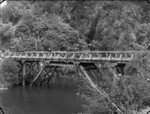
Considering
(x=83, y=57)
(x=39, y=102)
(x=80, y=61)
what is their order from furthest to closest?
(x=83, y=57), (x=80, y=61), (x=39, y=102)

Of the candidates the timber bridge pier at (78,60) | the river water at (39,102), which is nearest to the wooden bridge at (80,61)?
the timber bridge pier at (78,60)

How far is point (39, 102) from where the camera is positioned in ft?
61.6

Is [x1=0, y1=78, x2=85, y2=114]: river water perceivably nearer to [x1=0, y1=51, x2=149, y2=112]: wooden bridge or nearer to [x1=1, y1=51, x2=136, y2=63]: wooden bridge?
[x1=0, y1=51, x2=149, y2=112]: wooden bridge

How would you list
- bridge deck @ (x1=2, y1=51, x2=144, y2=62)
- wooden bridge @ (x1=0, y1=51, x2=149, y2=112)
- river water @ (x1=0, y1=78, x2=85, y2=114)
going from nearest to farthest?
river water @ (x1=0, y1=78, x2=85, y2=114) < bridge deck @ (x1=2, y1=51, x2=144, y2=62) < wooden bridge @ (x1=0, y1=51, x2=149, y2=112)

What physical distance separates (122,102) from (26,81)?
1958 cm

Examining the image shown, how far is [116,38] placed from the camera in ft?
131

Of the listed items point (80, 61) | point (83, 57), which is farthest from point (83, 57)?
point (80, 61)

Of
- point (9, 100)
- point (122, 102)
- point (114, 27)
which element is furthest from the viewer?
point (114, 27)

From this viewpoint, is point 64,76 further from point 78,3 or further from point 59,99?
point 78,3

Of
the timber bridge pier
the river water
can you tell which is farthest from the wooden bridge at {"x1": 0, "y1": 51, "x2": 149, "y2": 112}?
the river water

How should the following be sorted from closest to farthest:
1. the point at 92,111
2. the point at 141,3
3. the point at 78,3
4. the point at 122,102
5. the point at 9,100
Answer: the point at 141,3
the point at 78,3
the point at 122,102
the point at 92,111
the point at 9,100

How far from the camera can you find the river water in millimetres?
16094

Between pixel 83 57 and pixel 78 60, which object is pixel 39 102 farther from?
pixel 83 57

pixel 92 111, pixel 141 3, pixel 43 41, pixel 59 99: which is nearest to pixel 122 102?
pixel 92 111
